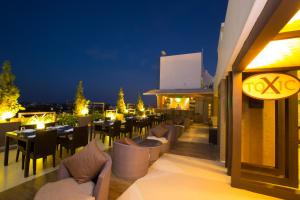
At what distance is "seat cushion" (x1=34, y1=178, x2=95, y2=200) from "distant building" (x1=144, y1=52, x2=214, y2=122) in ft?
36.5

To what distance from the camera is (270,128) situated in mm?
3676

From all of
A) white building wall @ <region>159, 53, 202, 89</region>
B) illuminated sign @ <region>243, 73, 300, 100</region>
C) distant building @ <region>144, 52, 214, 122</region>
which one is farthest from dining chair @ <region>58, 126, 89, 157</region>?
white building wall @ <region>159, 53, 202, 89</region>

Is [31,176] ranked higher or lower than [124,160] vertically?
lower

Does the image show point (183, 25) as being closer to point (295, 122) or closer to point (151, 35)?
point (151, 35)

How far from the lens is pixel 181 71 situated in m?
14.6

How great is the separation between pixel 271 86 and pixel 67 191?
3.59 meters

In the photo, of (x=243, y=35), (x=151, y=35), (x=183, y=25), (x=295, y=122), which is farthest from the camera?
(x=151, y=35)

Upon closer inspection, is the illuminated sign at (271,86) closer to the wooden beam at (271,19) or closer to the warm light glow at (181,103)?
the wooden beam at (271,19)

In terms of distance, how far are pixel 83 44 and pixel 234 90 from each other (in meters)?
38.8

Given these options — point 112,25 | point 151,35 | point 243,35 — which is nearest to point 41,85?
point 112,25

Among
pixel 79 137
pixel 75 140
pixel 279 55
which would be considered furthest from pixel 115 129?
pixel 279 55

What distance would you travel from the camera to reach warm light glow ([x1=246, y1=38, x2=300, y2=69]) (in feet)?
6.58

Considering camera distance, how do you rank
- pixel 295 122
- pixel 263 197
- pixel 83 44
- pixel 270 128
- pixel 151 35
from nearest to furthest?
pixel 263 197, pixel 295 122, pixel 270 128, pixel 151 35, pixel 83 44

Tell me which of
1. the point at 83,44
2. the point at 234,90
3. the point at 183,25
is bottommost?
the point at 234,90
